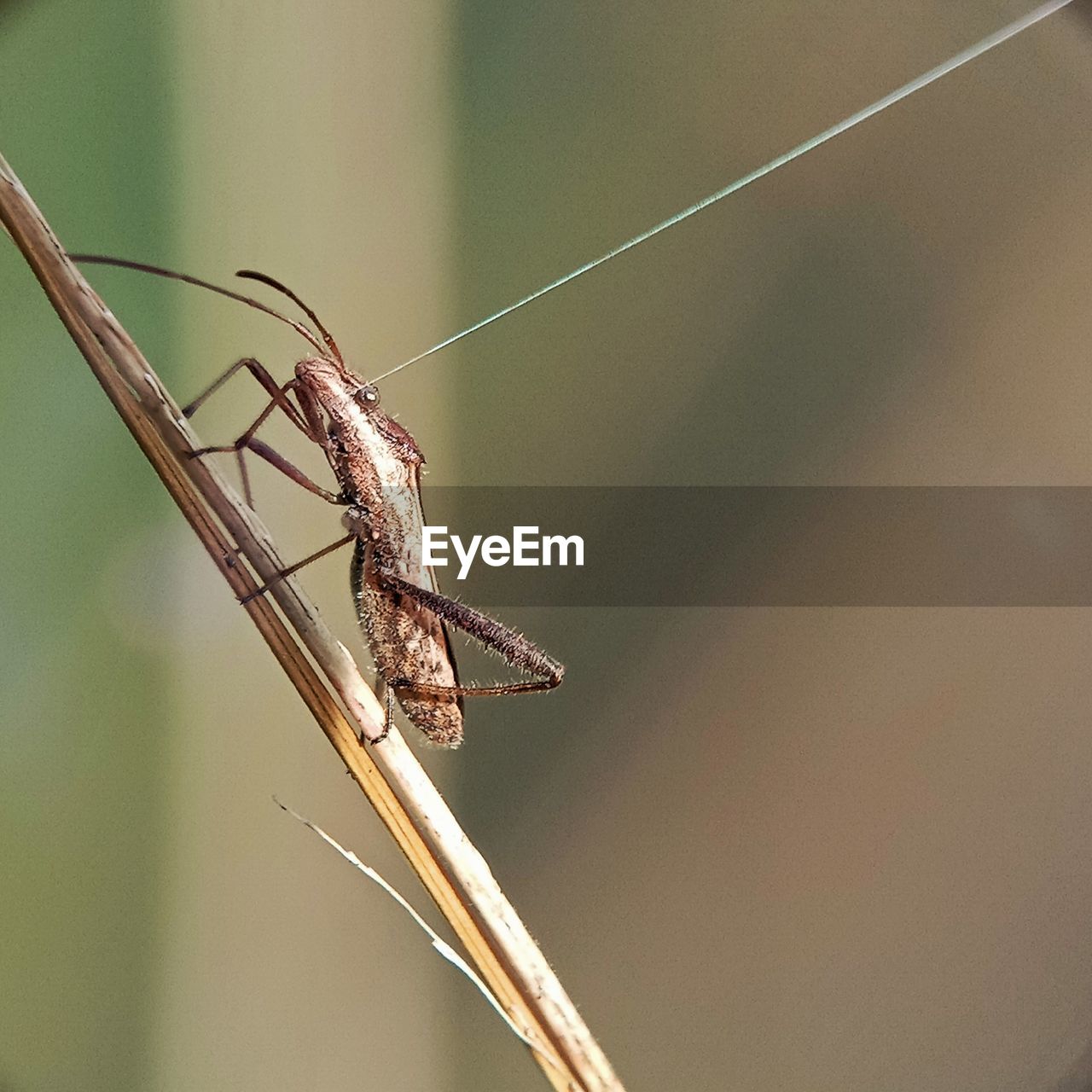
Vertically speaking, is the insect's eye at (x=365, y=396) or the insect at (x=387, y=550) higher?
the insect's eye at (x=365, y=396)

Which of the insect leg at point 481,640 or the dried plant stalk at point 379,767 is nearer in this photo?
the dried plant stalk at point 379,767

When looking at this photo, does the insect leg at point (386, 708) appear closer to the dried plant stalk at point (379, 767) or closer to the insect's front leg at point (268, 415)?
the dried plant stalk at point (379, 767)

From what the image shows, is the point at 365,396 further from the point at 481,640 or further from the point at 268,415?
the point at 481,640

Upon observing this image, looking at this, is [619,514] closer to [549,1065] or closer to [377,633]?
[377,633]

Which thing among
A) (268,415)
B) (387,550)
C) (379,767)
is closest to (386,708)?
(379,767)

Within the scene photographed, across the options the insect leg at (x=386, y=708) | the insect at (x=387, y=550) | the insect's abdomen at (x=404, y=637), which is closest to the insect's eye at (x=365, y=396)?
the insect at (x=387, y=550)

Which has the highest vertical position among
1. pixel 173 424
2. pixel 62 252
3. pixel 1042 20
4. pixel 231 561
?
pixel 1042 20

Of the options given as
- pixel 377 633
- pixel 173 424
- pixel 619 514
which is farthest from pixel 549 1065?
pixel 619 514
